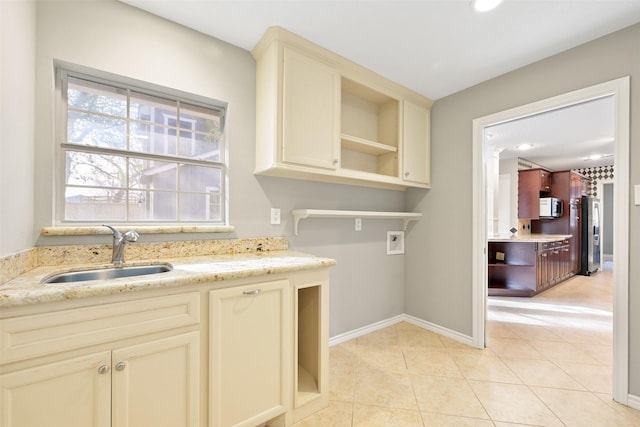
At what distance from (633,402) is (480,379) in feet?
2.75

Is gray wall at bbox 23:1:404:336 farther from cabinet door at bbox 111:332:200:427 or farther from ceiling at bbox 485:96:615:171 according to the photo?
ceiling at bbox 485:96:615:171

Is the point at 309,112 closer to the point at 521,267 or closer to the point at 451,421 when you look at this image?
the point at 451,421

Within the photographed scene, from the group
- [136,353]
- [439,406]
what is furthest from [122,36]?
[439,406]

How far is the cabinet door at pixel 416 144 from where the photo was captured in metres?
2.70

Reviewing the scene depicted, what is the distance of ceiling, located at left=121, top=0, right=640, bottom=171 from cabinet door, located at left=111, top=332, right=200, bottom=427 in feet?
6.16

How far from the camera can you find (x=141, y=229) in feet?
5.42

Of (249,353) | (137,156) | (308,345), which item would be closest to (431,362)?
(308,345)

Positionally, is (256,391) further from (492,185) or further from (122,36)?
(492,185)

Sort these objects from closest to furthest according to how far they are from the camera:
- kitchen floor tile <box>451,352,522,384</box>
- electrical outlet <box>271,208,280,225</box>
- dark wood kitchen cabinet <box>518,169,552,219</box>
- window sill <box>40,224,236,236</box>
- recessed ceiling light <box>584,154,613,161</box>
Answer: window sill <box>40,224,236,236</box> → kitchen floor tile <box>451,352,522,384</box> → electrical outlet <box>271,208,280,225</box> → recessed ceiling light <box>584,154,613,161</box> → dark wood kitchen cabinet <box>518,169,552,219</box>

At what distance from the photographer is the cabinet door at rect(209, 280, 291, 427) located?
4.38 feet

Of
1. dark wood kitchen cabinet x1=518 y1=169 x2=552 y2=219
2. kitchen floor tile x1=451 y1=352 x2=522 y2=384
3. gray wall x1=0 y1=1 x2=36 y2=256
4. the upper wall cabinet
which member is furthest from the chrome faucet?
dark wood kitchen cabinet x1=518 y1=169 x2=552 y2=219

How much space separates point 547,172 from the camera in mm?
5918

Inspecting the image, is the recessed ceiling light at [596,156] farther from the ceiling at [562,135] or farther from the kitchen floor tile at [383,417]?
the kitchen floor tile at [383,417]

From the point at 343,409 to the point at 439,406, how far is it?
61 centimetres
